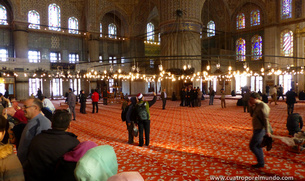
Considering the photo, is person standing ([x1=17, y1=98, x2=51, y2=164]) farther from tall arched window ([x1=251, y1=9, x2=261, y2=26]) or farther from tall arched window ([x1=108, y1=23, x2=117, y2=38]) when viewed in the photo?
tall arched window ([x1=108, y1=23, x2=117, y2=38])

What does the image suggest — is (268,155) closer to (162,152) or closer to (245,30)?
(162,152)

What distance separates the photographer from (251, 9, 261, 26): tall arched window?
20938 millimetres

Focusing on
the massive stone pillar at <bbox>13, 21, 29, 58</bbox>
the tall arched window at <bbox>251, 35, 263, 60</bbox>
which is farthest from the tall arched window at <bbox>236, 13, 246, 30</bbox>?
the massive stone pillar at <bbox>13, 21, 29, 58</bbox>

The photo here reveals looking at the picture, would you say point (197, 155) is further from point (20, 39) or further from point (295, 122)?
point (20, 39)

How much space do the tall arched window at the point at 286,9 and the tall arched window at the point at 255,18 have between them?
2298 millimetres

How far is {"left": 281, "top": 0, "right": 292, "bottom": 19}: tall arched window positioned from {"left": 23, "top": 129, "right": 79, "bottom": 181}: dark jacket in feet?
73.9

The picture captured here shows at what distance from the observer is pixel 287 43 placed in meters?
19.0

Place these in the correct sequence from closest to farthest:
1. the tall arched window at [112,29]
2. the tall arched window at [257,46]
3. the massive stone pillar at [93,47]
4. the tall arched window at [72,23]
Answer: the tall arched window at [257,46], the massive stone pillar at [93,47], the tall arched window at [72,23], the tall arched window at [112,29]

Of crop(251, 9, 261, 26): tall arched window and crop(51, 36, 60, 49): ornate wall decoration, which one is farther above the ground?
crop(251, 9, 261, 26): tall arched window

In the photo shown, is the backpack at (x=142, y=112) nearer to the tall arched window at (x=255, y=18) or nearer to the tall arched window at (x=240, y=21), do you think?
the tall arched window at (x=255, y=18)

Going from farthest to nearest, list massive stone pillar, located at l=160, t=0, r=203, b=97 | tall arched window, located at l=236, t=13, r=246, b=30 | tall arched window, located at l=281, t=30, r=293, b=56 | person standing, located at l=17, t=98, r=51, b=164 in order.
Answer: tall arched window, located at l=236, t=13, r=246, b=30 → tall arched window, located at l=281, t=30, r=293, b=56 → massive stone pillar, located at l=160, t=0, r=203, b=97 → person standing, located at l=17, t=98, r=51, b=164

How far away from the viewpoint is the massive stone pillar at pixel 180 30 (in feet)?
51.6

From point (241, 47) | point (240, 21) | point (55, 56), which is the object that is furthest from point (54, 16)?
point (241, 47)

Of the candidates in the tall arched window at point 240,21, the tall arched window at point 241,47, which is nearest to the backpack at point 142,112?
the tall arched window at point 241,47
